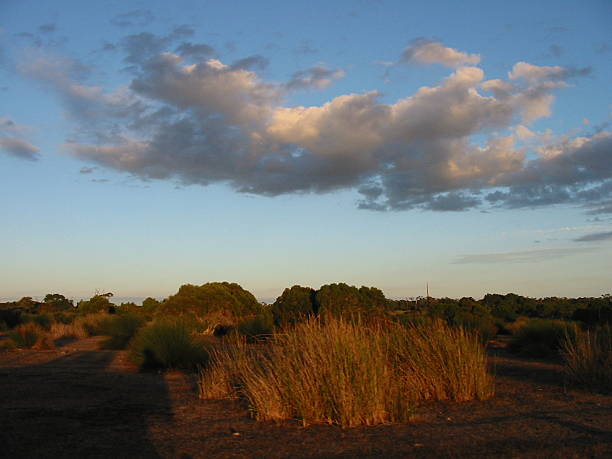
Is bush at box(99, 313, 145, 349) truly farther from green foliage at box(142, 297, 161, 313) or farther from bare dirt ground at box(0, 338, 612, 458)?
green foliage at box(142, 297, 161, 313)

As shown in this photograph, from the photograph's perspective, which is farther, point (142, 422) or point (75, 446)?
point (142, 422)

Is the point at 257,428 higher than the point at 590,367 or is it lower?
lower

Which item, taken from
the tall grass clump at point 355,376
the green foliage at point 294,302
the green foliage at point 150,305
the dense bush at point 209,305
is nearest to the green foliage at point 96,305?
the green foliage at point 150,305

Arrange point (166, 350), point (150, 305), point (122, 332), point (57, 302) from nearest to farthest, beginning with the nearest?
1. point (166, 350)
2. point (122, 332)
3. point (150, 305)
4. point (57, 302)

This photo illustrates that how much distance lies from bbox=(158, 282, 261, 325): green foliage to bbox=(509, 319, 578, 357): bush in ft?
62.6

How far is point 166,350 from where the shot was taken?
16344mm

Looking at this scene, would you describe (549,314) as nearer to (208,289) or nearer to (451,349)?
(208,289)

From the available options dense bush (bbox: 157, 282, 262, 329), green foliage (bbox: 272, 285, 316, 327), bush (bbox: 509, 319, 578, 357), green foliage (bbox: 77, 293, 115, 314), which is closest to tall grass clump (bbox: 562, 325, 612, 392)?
bush (bbox: 509, 319, 578, 357)

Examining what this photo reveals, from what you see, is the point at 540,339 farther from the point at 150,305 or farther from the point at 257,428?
the point at 150,305

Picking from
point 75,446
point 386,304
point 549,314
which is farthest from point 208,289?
point 75,446

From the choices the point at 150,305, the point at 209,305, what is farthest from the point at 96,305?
the point at 209,305

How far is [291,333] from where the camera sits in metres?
10.0

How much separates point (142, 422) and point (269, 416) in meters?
1.96

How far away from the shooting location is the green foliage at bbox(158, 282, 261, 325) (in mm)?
37094
